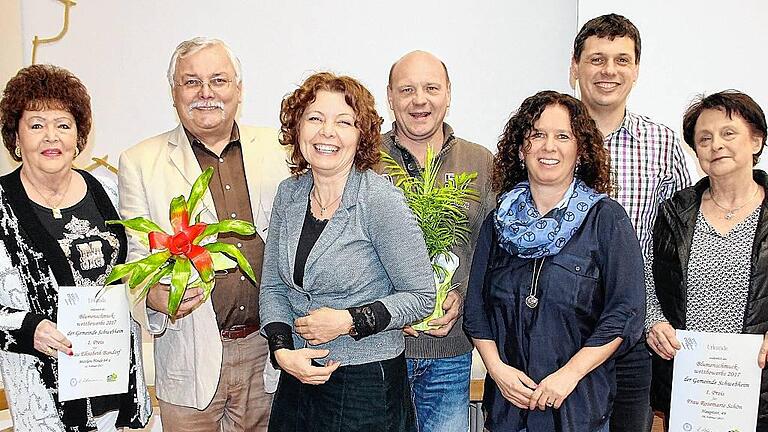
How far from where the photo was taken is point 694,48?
3.69 m

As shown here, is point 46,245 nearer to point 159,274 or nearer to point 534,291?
point 159,274

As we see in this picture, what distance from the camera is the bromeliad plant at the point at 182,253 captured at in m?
2.25

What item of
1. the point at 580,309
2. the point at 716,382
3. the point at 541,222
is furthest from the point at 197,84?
the point at 716,382

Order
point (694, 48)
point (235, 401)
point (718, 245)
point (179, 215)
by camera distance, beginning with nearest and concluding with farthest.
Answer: point (179, 215)
point (718, 245)
point (235, 401)
point (694, 48)

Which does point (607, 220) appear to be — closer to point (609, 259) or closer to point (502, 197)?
point (609, 259)

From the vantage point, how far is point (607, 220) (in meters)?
2.25

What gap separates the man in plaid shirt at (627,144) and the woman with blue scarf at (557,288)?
0.35m

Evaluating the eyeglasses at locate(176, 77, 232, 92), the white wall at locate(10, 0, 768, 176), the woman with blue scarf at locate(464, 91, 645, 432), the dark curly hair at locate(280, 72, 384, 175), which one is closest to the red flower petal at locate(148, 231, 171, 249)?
the dark curly hair at locate(280, 72, 384, 175)

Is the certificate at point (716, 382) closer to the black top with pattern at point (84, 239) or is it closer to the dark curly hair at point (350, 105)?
the dark curly hair at point (350, 105)

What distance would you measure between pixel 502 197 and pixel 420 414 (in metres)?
0.88

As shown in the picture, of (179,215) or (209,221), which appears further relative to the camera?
(209,221)

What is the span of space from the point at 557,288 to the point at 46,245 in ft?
5.17

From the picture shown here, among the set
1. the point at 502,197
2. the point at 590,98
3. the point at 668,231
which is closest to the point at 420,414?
the point at 502,197

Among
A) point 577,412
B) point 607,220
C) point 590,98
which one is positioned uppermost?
point 590,98
